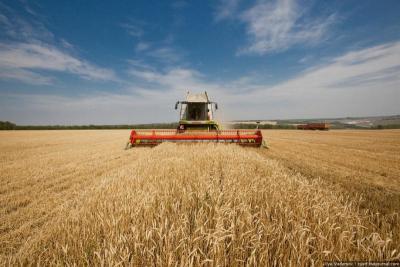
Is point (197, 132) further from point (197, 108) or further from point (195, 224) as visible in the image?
point (195, 224)

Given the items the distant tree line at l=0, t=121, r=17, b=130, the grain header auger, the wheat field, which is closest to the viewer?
the wheat field

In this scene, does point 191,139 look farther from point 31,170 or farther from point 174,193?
point 174,193

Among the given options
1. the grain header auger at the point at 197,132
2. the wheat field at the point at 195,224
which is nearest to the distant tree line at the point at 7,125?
the grain header auger at the point at 197,132

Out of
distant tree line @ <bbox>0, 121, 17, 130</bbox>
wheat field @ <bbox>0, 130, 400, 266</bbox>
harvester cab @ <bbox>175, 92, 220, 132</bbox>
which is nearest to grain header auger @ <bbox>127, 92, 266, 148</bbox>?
harvester cab @ <bbox>175, 92, 220, 132</bbox>

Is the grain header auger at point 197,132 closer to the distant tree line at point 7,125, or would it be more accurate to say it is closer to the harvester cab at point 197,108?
the harvester cab at point 197,108

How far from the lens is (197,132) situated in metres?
11.7

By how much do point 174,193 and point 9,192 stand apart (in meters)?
4.24

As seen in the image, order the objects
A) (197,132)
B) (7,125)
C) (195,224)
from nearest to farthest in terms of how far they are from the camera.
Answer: (195,224) → (197,132) → (7,125)

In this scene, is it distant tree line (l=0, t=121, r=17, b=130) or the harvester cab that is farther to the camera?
distant tree line (l=0, t=121, r=17, b=130)

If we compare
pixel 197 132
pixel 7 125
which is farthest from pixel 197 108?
pixel 7 125

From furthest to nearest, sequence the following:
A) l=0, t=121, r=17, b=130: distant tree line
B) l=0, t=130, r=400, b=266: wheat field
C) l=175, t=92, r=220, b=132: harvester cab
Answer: l=0, t=121, r=17, b=130: distant tree line, l=175, t=92, r=220, b=132: harvester cab, l=0, t=130, r=400, b=266: wheat field

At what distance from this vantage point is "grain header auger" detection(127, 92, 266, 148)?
10070 mm

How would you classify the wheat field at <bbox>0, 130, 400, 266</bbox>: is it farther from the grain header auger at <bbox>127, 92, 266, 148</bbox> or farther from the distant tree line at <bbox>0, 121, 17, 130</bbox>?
the distant tree line at <bbox>0, 121, 17, 130</bbox>

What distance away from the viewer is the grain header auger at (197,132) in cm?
1007
